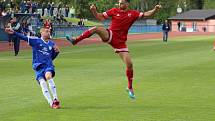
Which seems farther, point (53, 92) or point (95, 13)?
point (95, 13)

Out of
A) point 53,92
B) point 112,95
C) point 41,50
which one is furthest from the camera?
point 112,95

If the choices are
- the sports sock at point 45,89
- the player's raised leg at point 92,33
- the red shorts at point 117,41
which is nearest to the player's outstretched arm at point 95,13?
the player's raised leg at point 92,33

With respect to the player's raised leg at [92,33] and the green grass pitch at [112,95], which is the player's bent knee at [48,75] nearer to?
the green grass pitch at [112,95]

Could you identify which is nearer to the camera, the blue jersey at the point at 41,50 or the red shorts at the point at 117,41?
the blue jersey at the point at 41,50

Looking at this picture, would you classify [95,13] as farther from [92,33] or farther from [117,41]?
[117,41]

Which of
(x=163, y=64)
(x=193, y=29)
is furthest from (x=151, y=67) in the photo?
(x=193, y=29)

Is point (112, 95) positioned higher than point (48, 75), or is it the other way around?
point (48, 75)

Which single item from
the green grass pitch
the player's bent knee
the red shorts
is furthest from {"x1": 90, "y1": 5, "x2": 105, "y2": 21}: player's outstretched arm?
the player's bent knee

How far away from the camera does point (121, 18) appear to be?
569 inches

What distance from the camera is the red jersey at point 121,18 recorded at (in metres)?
14.5

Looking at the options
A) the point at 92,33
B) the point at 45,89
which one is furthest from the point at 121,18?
the point at 45,89

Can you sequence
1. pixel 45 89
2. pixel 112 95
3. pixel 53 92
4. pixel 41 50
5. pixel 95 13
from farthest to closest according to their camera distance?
pixel 112 95
pixel 95 13
pixel 41 50
pixel 45 89
pixel 53 92

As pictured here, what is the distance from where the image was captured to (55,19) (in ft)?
218

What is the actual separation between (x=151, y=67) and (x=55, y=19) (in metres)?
43.0
